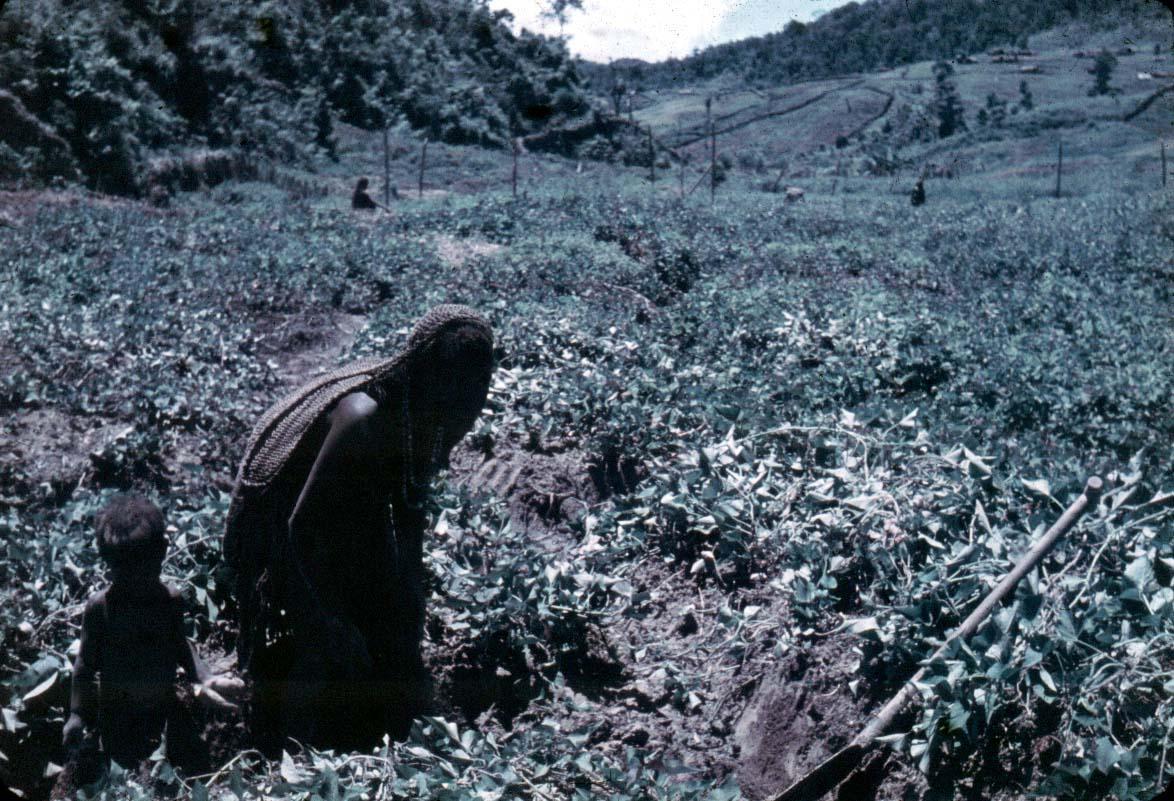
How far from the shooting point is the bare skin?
2594mm

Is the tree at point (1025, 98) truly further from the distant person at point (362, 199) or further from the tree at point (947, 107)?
the distant person at point (362, 199)

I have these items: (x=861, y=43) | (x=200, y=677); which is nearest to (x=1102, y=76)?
(x=861, y=43)

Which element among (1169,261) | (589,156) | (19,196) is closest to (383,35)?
(589,156)

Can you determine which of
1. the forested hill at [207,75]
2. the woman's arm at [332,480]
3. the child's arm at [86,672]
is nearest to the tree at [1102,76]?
the forested hill at [207,75]

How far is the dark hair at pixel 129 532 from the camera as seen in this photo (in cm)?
246

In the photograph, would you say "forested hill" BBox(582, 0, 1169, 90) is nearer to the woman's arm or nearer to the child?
the woman's arm

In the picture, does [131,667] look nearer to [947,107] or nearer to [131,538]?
[131,538]

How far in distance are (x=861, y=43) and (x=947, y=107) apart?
42.3ft

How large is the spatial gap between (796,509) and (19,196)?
13240 mm

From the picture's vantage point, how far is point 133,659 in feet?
8.71

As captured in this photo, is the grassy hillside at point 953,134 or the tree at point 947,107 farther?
the tree at point 947,107

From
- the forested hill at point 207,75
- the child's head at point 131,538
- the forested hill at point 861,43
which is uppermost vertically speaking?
the forested hill at point 861,43

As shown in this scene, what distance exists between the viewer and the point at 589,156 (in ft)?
120

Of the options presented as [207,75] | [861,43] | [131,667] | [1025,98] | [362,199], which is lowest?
[131,667]
